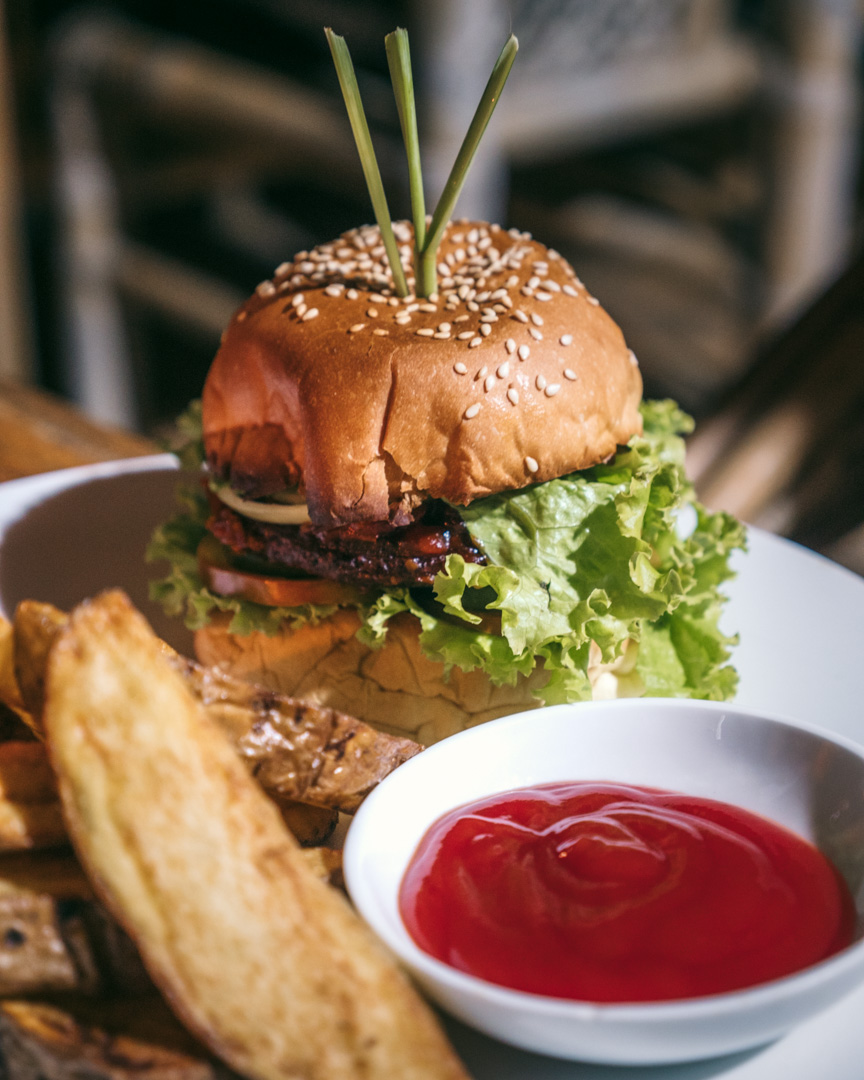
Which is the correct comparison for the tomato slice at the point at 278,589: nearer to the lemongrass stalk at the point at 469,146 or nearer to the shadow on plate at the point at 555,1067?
the lemongrass stalk at the point at 469,146

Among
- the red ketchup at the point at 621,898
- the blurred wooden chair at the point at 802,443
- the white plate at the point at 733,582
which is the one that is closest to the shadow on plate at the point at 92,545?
the white plate at the point at 733,582

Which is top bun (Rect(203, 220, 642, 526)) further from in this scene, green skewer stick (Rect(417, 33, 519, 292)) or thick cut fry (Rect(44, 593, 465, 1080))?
thick cut fry (Rect(44, 593, 465, 1080))

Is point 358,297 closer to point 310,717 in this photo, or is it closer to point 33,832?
point 310,717

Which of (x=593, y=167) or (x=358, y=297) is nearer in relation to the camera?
(x=358, y=297)

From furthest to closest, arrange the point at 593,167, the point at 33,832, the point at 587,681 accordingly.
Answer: the point at 593,167 → the point at 587,681 → the point at 33,832

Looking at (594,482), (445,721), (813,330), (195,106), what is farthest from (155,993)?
(195,106)
